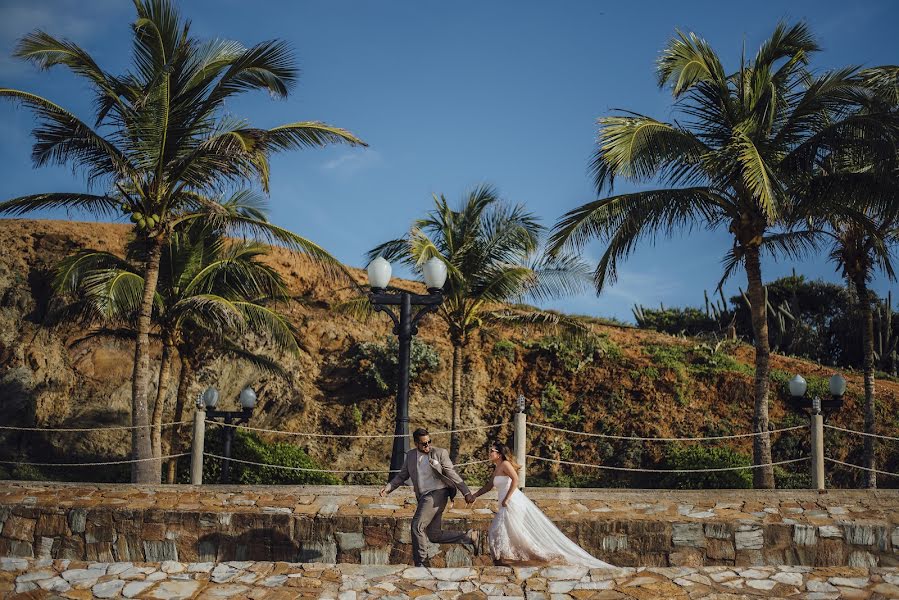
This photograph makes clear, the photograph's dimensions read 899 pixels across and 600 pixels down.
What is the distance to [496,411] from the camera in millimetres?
25484

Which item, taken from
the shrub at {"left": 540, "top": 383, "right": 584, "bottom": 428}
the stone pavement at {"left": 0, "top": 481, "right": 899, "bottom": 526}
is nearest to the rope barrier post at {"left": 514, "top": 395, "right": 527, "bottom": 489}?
the stone pavement at {"left": 0, "top": 481, "right": 899, "bottom": 526}

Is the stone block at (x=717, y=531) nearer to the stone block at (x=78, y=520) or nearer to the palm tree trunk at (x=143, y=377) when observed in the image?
the stone block at (x=78, y=520)

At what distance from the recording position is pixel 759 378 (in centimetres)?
1434

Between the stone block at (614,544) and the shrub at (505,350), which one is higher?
the shrub at (505,350)

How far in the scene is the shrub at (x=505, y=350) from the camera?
88.6 ft

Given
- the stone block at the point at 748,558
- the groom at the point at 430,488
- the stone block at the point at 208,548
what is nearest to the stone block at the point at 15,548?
the stone block at the point at 208,548

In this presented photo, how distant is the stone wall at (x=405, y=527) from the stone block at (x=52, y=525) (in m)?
0.01

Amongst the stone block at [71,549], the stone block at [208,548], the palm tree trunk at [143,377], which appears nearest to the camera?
the stone block at [208,548]

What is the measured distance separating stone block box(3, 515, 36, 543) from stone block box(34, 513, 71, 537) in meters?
0.09

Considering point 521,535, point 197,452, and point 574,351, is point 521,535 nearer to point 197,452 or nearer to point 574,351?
point 197,452

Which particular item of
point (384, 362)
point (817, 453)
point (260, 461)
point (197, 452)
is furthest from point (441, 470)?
point (384, 362)

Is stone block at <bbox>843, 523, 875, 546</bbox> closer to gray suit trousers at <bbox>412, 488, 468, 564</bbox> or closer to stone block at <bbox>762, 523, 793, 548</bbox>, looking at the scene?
stone block at <bbox>762, 523, 793, 548</bbox>

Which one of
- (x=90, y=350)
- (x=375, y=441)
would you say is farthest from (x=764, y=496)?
(x=90, y=350)

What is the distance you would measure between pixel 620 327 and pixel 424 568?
24413mm
